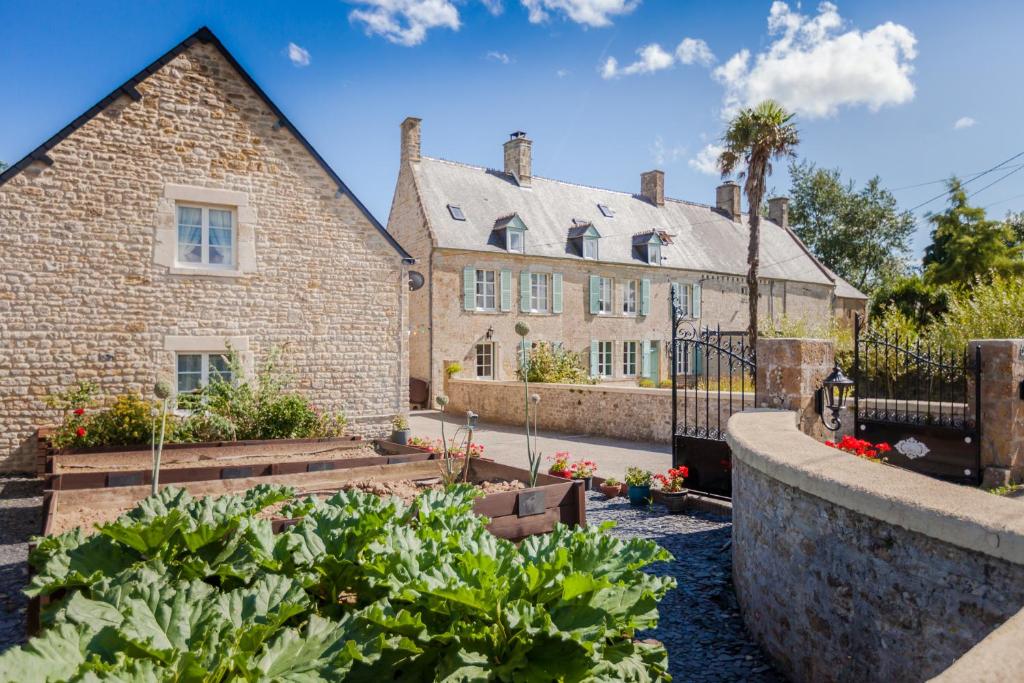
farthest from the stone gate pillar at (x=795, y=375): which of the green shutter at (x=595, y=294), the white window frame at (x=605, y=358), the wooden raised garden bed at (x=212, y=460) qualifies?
the white window frame at (x=605, y=358)

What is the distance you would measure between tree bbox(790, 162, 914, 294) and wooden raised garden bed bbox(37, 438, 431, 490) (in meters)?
40.1

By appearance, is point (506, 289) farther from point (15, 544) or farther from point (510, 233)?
point (15, 544)

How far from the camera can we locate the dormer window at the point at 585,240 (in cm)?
2377

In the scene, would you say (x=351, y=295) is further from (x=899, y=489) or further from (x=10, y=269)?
(x=899, y=489)

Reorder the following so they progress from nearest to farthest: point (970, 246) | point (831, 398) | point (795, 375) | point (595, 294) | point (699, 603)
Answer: point (699, 603) < point (795, 375) < point (831, 398) < point (595, 294) < point (970, 246)

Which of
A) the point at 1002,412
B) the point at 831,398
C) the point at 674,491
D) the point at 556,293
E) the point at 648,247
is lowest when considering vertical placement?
the point at 674,491

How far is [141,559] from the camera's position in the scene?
305 centimetres

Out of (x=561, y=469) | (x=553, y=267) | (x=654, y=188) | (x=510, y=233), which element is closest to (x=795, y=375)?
(x=561, y=469)

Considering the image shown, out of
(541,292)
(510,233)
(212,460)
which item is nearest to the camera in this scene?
(212,460)

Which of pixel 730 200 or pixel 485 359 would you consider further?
pixel 730 200

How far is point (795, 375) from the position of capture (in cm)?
680

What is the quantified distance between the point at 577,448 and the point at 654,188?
758 inches

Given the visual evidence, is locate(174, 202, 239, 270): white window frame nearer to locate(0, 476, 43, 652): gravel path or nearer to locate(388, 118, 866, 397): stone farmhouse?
locate(0, 476, 43, 652): gravel path

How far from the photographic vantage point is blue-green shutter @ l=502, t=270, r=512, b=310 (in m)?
21.9
